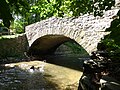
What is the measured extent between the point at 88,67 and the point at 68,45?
18680 millimetres

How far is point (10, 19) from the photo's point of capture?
154cm

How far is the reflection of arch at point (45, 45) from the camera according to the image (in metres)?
17.5

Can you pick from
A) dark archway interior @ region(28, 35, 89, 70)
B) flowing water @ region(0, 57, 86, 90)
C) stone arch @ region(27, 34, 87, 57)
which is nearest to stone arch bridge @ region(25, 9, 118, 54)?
stone arch @ region(27, 34, 87, 57)

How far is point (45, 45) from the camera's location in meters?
19.4

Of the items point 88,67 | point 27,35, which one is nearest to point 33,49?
point 27,35

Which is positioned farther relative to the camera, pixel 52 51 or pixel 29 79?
pixel 52 51

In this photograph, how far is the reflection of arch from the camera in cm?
1752

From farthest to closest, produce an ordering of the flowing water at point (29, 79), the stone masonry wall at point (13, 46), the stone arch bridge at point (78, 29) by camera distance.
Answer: the stone masonry wall at point (13, 46) < the stone arch bridge at point (78, 29) < the flowing water at point (29, 79)

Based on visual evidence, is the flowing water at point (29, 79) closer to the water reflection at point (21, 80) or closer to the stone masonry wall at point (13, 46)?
the water reflection at point (21, 80)

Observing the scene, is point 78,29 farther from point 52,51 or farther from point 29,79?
point 52,51

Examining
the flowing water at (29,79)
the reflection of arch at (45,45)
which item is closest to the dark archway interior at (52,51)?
the reflection of arch at (45,45)

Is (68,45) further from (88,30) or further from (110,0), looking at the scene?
(110,0)

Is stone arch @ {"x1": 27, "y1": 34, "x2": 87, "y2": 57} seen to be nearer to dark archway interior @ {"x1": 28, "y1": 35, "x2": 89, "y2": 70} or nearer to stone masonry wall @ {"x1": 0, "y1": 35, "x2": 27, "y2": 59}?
dark archway interior @ {"x1": 28, "y1": 35, "x2": 89, "y2": 70}

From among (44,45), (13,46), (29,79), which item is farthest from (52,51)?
(29,79)
